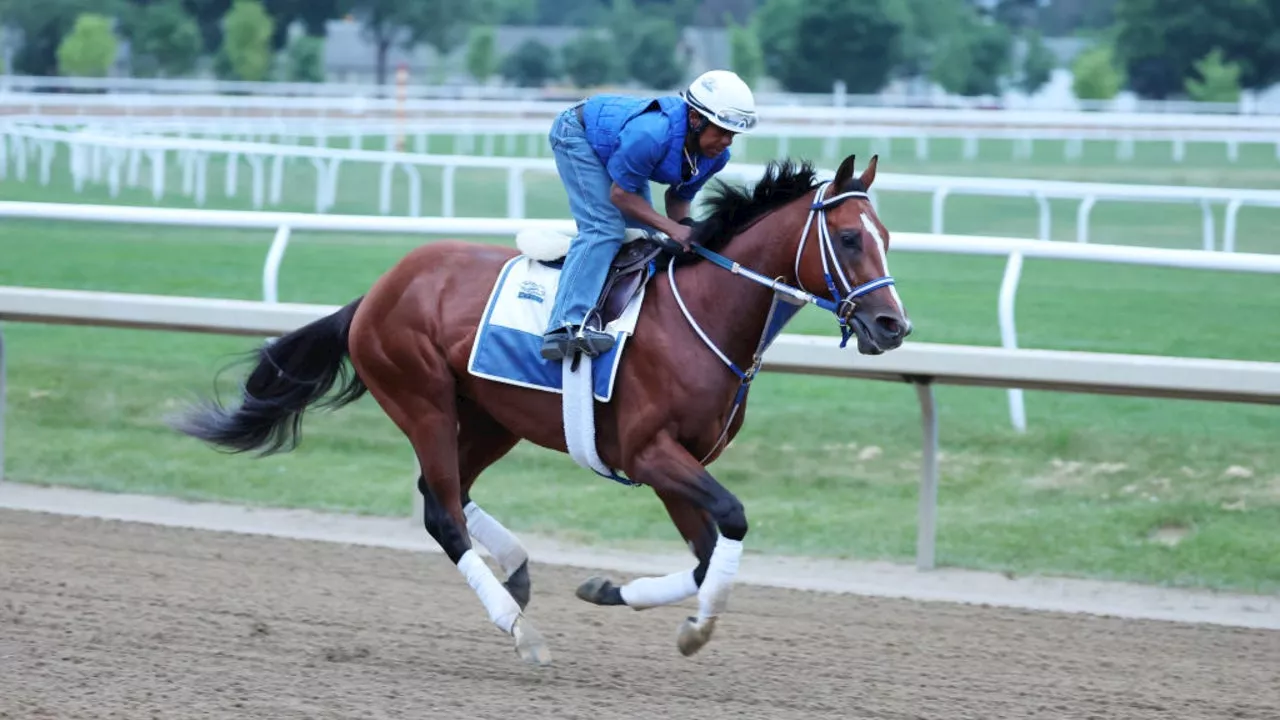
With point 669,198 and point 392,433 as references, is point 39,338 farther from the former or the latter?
point 669,198

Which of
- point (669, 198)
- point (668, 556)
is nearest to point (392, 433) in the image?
point (668, 556)

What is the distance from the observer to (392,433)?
834 centimetres

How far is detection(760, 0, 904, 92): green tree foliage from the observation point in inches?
1687

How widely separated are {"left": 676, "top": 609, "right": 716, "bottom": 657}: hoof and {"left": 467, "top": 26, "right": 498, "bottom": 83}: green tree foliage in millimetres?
46016

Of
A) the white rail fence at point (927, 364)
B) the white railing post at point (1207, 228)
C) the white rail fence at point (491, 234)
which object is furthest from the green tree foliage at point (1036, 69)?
the white rail fence at point (927, 364)

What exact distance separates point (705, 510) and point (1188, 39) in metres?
36.7

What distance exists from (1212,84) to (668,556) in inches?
1192

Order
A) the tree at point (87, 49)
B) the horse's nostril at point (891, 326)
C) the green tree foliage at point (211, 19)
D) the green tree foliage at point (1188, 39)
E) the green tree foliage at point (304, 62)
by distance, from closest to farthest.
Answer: the horse's nostril at point (891, 326) → the green tree foliage at point (1188, 39) → the tree at point (87, 49) → the green tree foliage at point (304, 62) → the green tree foliage at point (211, 19)

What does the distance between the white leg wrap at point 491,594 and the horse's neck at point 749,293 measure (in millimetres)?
939

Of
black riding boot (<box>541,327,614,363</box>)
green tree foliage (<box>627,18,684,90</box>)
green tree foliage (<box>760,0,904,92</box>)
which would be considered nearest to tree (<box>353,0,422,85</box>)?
green tree foliage (<box>627,18,684,90</box>)

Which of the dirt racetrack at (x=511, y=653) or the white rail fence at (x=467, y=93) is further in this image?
the white rail fence at (x=467, y=93)

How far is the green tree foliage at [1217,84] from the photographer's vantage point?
34.2 m

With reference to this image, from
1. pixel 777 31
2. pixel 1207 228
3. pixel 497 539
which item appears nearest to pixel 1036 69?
pixel 777 31

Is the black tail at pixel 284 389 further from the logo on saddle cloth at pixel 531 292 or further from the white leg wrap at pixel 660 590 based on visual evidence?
the white leg wrap at pixel 660 590
